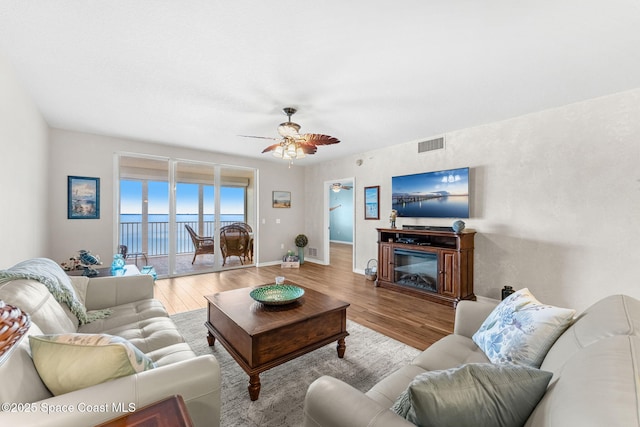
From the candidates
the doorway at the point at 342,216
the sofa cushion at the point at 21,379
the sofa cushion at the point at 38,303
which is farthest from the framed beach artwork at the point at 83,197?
the doorway at the point at 342,216

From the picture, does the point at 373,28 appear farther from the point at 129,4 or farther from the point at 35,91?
the point at 35,91

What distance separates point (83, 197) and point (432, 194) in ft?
18.5

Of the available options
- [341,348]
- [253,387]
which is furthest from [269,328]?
[341,348]

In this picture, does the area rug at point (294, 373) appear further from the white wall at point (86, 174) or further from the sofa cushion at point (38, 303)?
the white wall at point (86, 174)

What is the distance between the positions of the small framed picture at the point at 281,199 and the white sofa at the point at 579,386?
17.9 ft

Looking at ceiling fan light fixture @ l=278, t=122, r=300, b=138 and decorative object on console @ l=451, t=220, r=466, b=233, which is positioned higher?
ceiling fan light fixture @ l=278, t=122, r=300, b=138

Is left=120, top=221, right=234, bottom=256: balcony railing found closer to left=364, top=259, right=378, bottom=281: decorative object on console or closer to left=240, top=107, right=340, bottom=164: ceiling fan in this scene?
left=240, top=107, right=340, bottom=164: ceiling fan

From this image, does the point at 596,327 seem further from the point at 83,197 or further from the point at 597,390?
the point at 83,197

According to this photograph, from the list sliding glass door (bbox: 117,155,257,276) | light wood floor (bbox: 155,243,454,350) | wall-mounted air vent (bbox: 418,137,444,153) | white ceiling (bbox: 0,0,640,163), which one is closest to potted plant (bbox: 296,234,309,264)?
light wood floor (bbox: 155,243,454,350)

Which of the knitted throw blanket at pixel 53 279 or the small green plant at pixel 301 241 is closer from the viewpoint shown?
the knitted throw blanket at pixel 53 279

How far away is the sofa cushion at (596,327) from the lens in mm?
886

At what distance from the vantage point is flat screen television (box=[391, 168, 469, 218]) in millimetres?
3904

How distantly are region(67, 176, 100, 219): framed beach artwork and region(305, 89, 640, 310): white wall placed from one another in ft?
18.6

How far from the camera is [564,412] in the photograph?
2.02ft
